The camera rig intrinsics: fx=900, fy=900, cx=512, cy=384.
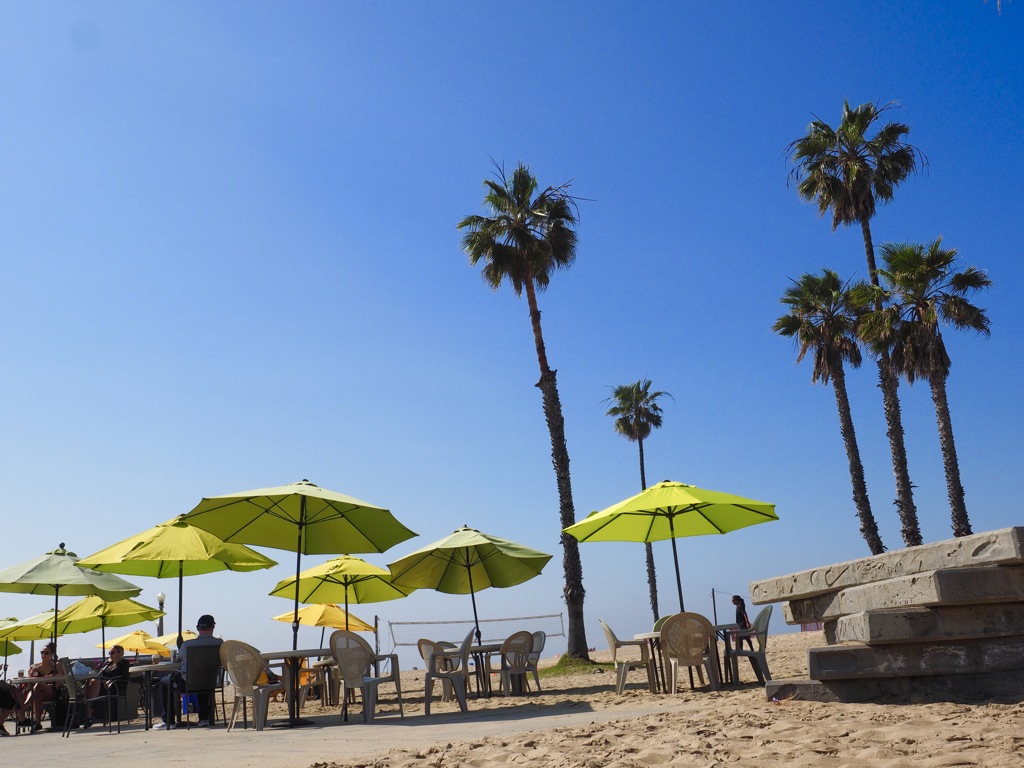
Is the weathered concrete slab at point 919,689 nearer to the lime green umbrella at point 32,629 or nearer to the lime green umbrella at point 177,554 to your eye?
the lime green umbrella at point 177,554

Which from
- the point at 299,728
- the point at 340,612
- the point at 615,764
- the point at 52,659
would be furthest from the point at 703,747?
the point at 340,612

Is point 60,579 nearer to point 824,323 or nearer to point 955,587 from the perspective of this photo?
point 955,587

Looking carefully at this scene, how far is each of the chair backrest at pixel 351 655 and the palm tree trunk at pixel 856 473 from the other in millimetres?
18706

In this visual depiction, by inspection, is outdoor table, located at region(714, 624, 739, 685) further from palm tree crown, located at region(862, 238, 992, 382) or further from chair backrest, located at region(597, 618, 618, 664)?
palm tree crown, located at region(862, 238, 992, 382)

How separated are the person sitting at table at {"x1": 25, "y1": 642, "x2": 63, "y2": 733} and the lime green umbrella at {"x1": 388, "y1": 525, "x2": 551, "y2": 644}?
5.05 m

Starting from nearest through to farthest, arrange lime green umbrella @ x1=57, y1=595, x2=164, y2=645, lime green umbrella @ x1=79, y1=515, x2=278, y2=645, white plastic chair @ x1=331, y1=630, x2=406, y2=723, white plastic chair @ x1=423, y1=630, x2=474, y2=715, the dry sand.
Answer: the dry sand
white plastic chair @ x1=331, y1=630, x2=406, y2=723
white plastic chair @ x1=423, y1=630, x2=474, y2=715
lime green umbrella @ x1=79, y1=515, x2=278, y2=645
lime green umbrella @ x1=57, y1=595, x2=164, y2=645

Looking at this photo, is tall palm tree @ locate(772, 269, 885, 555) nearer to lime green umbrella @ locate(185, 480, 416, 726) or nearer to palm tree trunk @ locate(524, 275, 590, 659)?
palm tree trunk @ locate(524, 275, 590, 659)

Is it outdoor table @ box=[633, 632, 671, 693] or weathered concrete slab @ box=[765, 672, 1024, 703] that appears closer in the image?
weathered concrete slab @ box=[765, 672, 1024, 703]

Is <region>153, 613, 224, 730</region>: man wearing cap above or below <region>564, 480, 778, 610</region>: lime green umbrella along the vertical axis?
below

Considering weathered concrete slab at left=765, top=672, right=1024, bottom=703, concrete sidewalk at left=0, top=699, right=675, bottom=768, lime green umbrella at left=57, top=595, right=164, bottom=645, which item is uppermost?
lime green umbrella at left=57, top=595, right=164, bottom=645

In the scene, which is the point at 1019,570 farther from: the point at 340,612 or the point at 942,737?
the point at 340,612

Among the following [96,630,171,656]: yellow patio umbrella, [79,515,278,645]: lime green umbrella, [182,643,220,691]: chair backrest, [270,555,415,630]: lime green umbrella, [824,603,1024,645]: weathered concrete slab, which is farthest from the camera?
[96,630,171,656]: yellow patio umbrella

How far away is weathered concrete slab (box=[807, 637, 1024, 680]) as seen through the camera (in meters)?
6.65

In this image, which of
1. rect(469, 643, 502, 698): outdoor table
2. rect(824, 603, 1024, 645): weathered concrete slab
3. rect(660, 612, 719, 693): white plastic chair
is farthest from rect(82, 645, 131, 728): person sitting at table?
rect(824, 603, 1024, 645): weathered concrete slab
